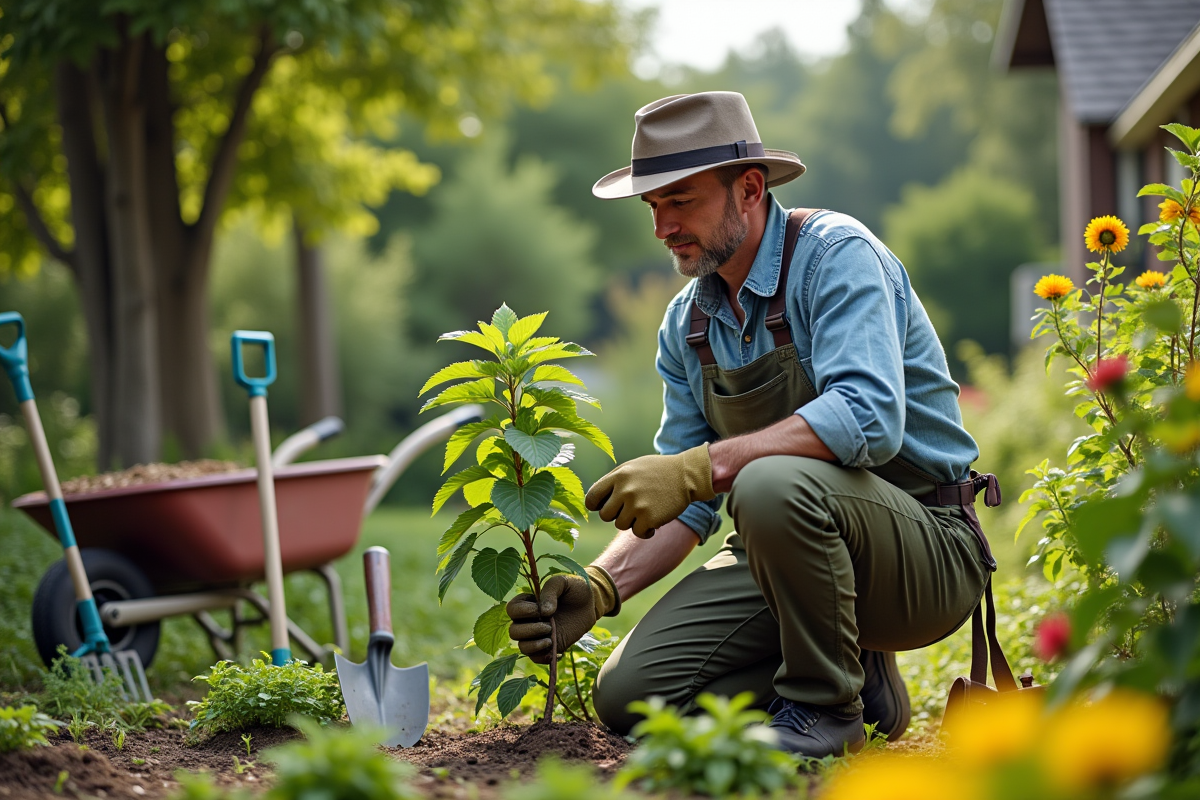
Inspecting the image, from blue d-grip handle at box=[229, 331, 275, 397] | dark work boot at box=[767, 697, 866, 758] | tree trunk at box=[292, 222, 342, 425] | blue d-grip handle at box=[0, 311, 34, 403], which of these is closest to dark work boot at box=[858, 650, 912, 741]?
dark work boot at box=[767, 697, 866, 758]

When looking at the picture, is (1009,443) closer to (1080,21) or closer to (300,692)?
(1080,21)

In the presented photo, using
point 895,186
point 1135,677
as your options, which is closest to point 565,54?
point 1135,677

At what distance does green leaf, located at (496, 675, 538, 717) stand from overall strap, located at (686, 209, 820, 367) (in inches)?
34.7

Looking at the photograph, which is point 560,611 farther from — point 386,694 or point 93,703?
point 93,703

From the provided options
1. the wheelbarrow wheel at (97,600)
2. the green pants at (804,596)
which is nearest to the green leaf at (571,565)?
the green pants at (804,596)

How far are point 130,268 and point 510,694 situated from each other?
4945 millimetres

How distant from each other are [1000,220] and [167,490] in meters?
24.2

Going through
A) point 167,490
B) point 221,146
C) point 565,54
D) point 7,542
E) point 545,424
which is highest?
point 565,54

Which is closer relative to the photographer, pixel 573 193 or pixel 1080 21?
pixel 1080 21

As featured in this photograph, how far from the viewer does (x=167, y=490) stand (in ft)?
10.6

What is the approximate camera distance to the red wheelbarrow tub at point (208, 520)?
3250mm

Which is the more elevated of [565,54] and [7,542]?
[565,54]

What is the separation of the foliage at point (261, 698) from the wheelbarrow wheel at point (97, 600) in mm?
902

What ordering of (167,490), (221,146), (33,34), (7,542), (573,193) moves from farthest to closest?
1. (573,193)
2. (221,146)
3. (7,542)
4. (33,34)
5. (167,490)
